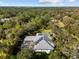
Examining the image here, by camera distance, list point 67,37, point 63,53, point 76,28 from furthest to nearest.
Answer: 1. point 76,28
2. point 67,37
3. point 63,53

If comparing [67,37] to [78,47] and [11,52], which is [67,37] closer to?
[78,47]

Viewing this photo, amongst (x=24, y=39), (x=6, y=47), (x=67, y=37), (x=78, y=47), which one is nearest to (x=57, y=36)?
(x=67, y=37)

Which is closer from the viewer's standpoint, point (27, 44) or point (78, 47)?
point (78, 47)

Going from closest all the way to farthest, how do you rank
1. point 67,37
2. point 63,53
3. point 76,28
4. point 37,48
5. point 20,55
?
point 20,55, point 63,53, point 37,48, point 67,37, point 76,28

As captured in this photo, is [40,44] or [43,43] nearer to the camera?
[40,44]

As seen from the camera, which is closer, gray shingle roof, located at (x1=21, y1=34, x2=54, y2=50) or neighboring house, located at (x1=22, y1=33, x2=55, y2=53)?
neighboring house, located at (x1=22, y1=33, x2=55, y2=53)

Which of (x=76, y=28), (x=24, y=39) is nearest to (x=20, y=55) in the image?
(x=24, y=39)

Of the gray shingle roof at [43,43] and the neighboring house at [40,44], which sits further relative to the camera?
the gray shingle roof at [43,43]

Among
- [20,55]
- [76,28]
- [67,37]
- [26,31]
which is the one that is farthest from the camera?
[76,28]

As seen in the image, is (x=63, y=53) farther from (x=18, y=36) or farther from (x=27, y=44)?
(x=18, y=36)
